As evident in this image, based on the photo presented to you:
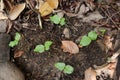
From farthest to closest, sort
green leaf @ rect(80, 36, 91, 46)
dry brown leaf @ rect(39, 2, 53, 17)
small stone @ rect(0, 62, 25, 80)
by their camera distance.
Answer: dry brown leaf @ rect(39, 2, 53, 17) < green leaf @ rect(80, 36, 91, 46) < small stone @ rect(0, 62, 25, 80)

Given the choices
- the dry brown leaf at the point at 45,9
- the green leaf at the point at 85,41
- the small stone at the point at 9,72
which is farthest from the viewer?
the dry brown leaf at the point at 45,9

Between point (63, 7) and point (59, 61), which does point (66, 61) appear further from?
point (63, 7)

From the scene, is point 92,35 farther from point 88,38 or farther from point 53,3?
point 53,3

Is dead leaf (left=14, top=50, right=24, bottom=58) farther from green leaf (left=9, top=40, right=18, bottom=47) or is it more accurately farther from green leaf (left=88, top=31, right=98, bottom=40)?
green leaf (left=88, top=31, right=98, bottom=40)

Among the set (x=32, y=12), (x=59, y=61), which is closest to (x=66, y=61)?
(x=59, y=61)

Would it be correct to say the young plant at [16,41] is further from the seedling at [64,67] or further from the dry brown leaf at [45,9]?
the seedling at [64,67]

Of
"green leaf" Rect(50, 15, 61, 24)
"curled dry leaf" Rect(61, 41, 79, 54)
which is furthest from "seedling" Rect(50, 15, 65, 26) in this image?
"curled dry leaf" Rect(61, 41, 79, 54)

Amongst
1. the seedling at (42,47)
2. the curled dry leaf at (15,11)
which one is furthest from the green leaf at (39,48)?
the curled dry leaf at (15,11)
